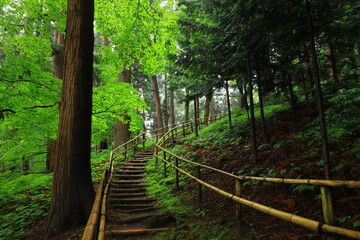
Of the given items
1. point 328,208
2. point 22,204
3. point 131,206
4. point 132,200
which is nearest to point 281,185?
point 328,208

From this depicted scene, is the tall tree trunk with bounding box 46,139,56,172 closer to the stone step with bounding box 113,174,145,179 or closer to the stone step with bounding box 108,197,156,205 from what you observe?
the stone step with bounding box 113,174,145,179

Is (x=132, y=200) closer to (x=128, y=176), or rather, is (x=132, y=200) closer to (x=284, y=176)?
(x=128, y=176)

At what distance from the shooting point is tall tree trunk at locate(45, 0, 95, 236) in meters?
4.94

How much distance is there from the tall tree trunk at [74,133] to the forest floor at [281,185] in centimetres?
47

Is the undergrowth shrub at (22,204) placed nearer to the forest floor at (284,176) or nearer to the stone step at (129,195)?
the stone step at (129,195)

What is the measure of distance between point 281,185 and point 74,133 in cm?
513

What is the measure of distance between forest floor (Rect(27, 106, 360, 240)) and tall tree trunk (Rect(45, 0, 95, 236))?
1.53 ft

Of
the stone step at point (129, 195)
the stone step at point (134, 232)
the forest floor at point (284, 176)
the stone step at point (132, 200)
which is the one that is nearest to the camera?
the forest floor at point (284, 176)

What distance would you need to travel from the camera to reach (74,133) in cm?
509

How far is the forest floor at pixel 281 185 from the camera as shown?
3.56m

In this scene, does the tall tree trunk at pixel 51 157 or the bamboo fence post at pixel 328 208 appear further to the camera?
the tall tree trunk at pixel 51 157

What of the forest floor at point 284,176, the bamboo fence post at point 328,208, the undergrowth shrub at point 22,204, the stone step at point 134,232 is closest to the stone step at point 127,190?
the forest floor at point 284,176

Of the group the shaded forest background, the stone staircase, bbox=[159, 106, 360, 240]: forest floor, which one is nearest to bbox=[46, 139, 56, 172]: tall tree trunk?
the shaded forest background

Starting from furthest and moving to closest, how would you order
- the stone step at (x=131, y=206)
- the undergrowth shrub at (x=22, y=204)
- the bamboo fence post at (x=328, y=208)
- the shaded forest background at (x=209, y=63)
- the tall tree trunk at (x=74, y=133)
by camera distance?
the stone step at (x=131, y=206), the undergrowth shrub at (x=22, y=204), the tall tree trunk at (x=74, y=133), the shaded forest background at (x=209, y=63), the bamboo fence post at (x=328, y=208)
